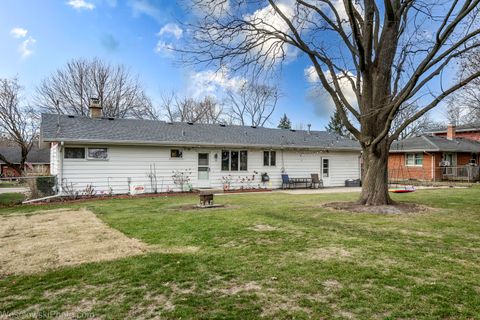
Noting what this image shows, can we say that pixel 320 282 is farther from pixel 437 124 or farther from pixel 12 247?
pixel 437 124

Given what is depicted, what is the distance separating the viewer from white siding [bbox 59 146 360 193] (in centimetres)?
1404

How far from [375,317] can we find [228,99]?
33710 millimetres

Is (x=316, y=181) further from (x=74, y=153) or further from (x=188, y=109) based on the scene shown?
(x=188, y=109)

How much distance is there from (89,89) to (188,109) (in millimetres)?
10286

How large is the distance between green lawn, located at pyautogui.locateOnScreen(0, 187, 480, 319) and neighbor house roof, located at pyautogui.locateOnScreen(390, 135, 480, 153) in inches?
785

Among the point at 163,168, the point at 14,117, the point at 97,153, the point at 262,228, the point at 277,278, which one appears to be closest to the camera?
the point at 277,278

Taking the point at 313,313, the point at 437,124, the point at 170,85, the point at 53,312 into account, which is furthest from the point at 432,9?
the point at 437,124

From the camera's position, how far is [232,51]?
10.5m

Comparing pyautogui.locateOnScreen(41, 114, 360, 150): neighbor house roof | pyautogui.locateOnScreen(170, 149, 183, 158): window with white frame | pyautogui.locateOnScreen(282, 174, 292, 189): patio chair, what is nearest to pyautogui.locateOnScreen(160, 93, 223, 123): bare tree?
pyautogui.locateOnScreen(41, 114, 360, 150): neighbor house roof

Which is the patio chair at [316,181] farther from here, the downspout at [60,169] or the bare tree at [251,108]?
the bare tree at [251,108]

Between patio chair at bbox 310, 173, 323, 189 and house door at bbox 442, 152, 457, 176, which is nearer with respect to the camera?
patio chair at bbox 310, 173, 323, 189

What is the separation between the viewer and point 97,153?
14.3 meters

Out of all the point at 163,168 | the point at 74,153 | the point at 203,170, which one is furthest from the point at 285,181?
the point at 74,153

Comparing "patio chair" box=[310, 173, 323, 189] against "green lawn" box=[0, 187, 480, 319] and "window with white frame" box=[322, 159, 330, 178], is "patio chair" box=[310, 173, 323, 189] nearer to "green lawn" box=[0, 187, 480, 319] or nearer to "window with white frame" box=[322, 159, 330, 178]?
"window with white frame" box=[322, 159, 330, 178]
